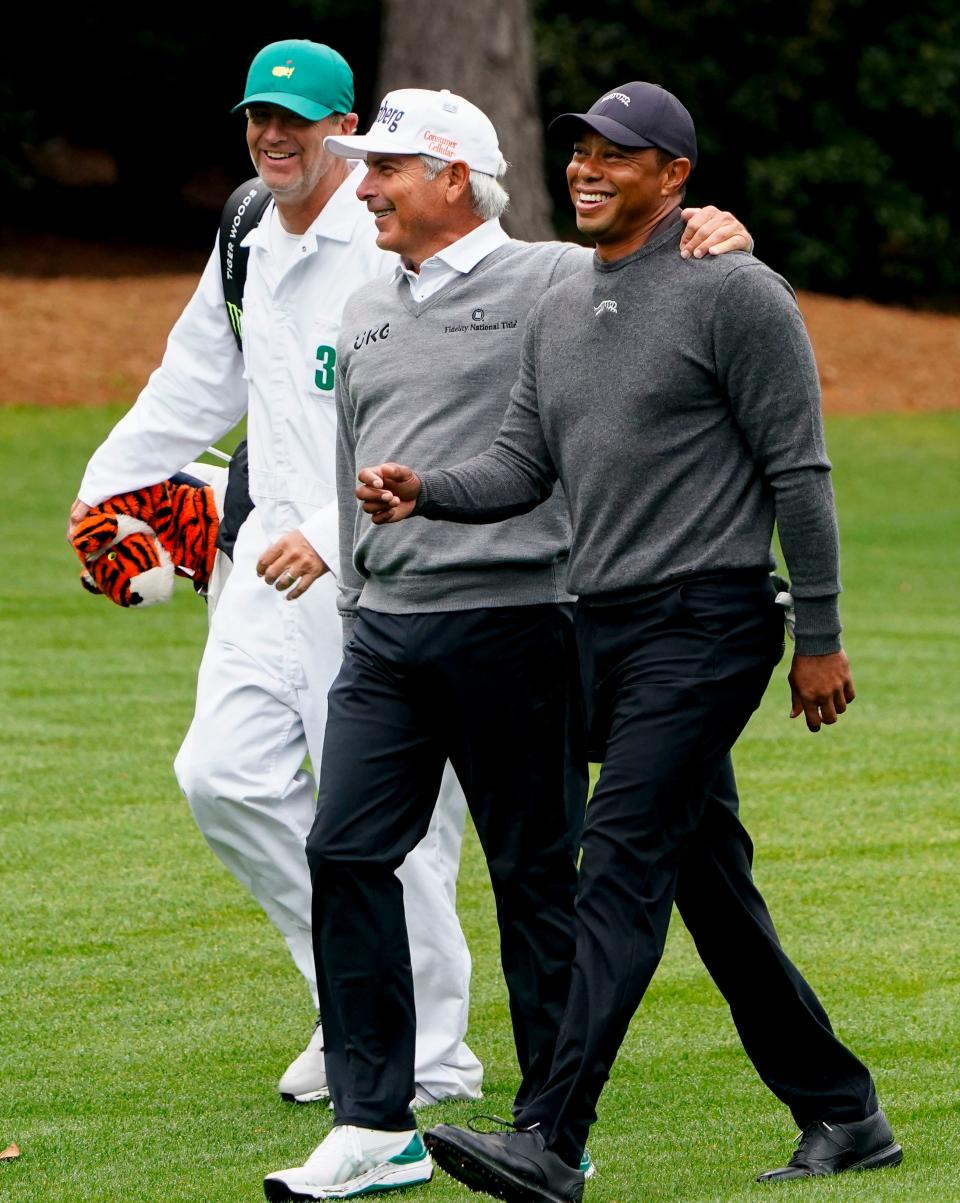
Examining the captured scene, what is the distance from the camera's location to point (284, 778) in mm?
5398

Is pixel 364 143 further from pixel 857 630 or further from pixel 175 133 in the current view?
pixel 175 133

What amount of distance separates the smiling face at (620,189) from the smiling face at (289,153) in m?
Answer: 1.04

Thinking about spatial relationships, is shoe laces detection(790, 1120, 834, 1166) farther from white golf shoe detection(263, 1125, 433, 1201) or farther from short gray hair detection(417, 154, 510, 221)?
short gray hair detection(417, 154, 510, 221)

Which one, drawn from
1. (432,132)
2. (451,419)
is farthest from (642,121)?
(451,419)

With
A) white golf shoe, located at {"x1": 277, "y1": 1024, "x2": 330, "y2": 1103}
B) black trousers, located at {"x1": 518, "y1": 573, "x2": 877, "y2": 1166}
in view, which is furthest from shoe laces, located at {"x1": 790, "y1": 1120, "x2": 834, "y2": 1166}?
white golf shoe, located at {"x1": 277, "y1": 1024, "x2": 330, "y2": 1103}

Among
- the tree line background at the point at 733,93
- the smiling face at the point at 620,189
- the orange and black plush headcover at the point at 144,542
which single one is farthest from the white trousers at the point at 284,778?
the tree line background at the point at 733,93

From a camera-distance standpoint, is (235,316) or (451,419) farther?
(235,316)

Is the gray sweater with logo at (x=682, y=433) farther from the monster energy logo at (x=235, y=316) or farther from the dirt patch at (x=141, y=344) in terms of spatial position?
the dirt patch at (x=141, y=344)

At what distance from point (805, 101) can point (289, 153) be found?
94.6ft

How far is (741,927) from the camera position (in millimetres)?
4602

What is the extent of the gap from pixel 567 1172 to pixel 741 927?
667 mm

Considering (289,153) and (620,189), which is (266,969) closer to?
(289,153)

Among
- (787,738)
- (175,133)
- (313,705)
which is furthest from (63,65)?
(313,705)

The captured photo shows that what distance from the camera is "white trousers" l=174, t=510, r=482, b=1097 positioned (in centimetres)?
536
